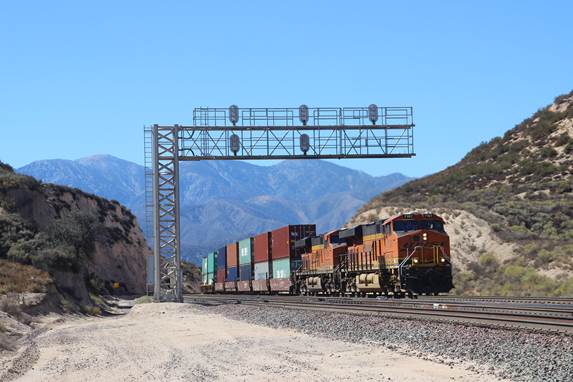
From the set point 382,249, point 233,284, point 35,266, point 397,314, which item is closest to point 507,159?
point 233,284

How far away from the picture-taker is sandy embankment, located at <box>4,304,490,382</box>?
530 inches

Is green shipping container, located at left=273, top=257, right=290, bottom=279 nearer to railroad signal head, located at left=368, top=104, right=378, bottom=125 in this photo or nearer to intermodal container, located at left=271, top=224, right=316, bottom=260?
intermodal container, located at left=271, top=224, right=316, bottom=260

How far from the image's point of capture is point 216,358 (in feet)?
54.2

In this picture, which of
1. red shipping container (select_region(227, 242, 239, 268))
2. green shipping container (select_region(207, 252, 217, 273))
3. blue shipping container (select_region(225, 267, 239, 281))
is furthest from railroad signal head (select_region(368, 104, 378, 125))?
green shipping container (select_region(207, 252, 217, 273))

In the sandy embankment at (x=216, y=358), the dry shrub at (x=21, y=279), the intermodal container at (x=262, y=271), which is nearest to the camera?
the sandy embankment at (x=216, y=358)

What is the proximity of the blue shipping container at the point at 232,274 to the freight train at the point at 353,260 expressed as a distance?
0.08 m

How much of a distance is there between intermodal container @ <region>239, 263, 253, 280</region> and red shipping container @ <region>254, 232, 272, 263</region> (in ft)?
4.34

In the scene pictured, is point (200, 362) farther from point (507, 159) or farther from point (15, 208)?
point (507, 159)

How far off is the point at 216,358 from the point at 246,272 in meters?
40.9

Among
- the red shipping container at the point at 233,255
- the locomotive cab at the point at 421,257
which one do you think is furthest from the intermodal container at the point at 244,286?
the locomotive cab at the point at 421,257

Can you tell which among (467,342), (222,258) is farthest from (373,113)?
(222,258)

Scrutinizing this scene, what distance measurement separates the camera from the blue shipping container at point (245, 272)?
56.0m

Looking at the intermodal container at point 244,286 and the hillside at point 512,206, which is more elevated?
the hillside at point 512,206

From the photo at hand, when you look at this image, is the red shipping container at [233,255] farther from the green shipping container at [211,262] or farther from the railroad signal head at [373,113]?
the railroad signal head at [373,113]
